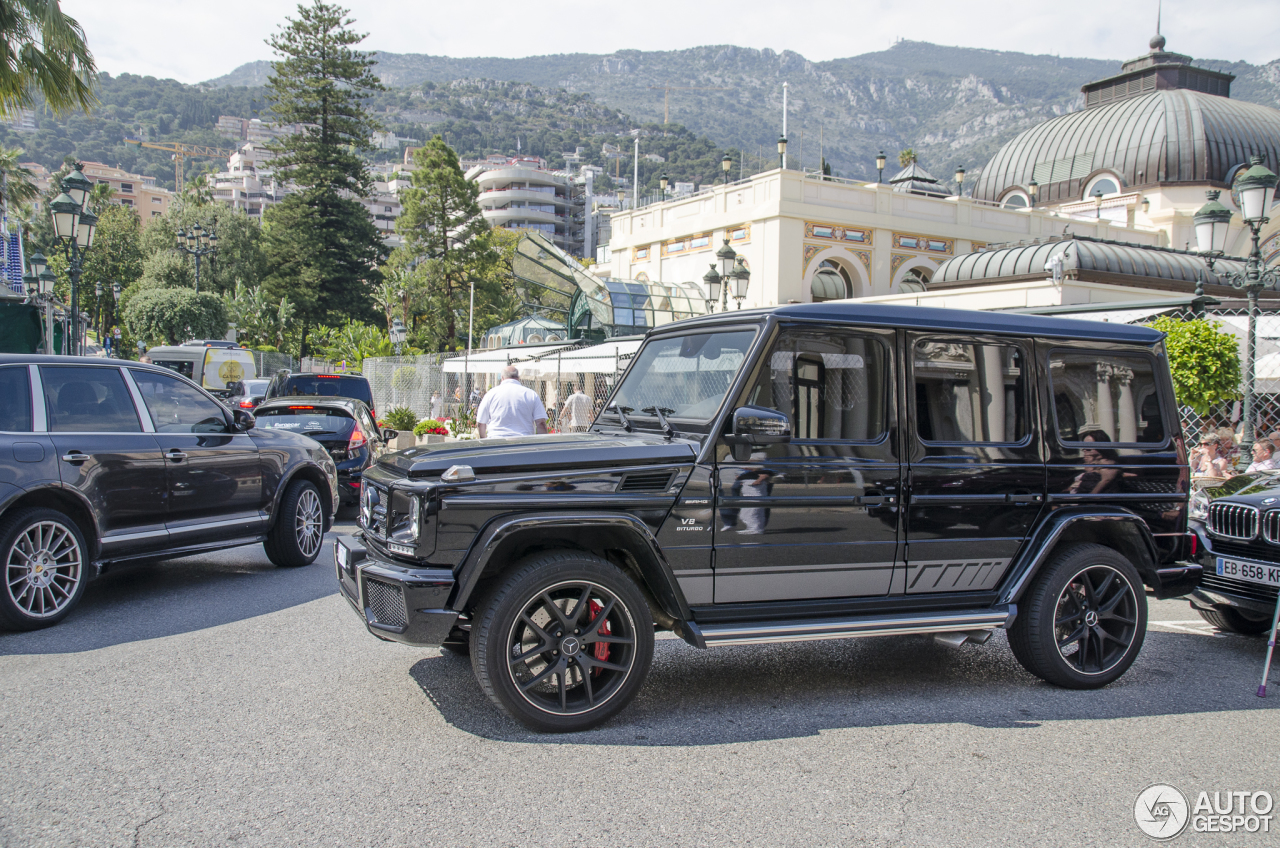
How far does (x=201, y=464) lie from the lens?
277 inches

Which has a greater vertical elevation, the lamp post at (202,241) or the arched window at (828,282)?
the lamp post at (202,241)

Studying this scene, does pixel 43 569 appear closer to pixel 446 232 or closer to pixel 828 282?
pixel 828 282

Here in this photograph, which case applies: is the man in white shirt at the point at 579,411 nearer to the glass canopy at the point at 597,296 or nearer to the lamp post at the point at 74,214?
the lamp post at the point at 74,214

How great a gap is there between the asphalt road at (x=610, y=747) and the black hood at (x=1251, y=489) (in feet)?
3.48

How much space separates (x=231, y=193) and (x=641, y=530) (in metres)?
179

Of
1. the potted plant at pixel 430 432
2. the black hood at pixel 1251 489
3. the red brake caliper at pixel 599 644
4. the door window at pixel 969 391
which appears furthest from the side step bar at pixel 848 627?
the potted plant at pixel 430 432

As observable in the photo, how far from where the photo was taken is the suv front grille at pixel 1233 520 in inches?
229

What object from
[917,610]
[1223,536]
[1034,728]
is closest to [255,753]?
[917,610]

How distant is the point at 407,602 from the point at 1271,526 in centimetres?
547

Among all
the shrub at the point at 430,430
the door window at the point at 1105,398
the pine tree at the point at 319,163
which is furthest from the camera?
the pine tree at the point at 319,163

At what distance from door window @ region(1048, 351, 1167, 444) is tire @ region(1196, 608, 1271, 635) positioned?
2.02 m

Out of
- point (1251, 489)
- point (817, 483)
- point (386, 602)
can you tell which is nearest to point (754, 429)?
point (817, 483)

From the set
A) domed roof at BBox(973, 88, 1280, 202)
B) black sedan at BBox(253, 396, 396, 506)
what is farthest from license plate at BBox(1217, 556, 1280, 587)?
domed roof at BBox(973, 88, 1280, 202)

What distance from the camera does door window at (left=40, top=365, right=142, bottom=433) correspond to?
6.12 m
